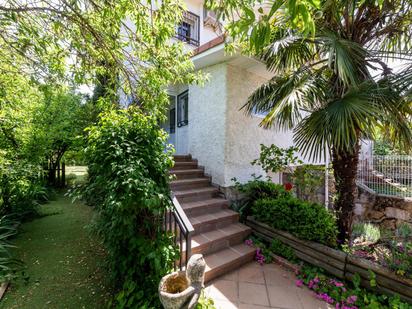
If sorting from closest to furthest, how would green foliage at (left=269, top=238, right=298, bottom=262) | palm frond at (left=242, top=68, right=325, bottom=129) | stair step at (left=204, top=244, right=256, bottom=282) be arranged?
palm frond at (left=242, top=68, right=325, bottom=129), stair step at (left=204, top=244, right=256, bottom=282), green foliage at (left=269, top=238, right=298, bottom=262)

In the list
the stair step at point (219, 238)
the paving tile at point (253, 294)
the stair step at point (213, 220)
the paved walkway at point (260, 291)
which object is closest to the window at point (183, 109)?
the stair step at point (213, 220)

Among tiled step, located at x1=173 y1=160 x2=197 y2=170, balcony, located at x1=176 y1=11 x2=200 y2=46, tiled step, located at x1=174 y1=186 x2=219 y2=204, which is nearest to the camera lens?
tiled step, located at x1=174 y1=186 x2=219 y2=204

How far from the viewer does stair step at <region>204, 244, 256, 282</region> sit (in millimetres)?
3430

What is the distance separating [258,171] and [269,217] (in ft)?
6.08

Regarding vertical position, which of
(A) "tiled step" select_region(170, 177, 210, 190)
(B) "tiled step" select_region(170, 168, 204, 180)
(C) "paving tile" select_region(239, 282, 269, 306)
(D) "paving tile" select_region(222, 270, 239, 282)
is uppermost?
(B) "tiled step" select_region(170, 168, 204, 180)

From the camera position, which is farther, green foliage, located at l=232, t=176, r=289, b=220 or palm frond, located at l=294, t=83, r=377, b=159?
green foliage, located at l=232, t=176, r=289, b=220

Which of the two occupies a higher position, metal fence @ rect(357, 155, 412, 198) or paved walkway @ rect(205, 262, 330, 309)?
metal fence @ rect(357, 155, 412, 198)

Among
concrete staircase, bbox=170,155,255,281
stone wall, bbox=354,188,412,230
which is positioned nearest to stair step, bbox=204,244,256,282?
concrete staircase, bbox=170,155,255,281

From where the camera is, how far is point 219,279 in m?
3.46

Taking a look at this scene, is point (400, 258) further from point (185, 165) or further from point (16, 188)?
point (16, 188)

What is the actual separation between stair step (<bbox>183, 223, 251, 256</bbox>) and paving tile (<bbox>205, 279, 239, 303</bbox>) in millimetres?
577

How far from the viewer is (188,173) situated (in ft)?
18.7

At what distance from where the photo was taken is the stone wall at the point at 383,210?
7.20m

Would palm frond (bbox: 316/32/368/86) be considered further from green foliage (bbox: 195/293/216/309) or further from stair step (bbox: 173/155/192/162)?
stair step (bbox: 173/155/192/162)
